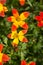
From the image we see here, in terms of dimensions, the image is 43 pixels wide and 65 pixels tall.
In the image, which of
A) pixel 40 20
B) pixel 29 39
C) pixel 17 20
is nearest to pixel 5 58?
pixel 29 39

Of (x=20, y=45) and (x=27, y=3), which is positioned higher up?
(x=27, y=3)

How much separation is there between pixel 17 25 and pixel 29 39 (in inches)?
7.3

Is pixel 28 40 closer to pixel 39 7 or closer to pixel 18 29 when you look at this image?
pixel 18 29

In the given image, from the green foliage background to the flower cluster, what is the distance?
0.04 meters

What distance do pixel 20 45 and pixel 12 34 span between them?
14 cm

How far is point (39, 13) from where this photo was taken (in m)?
2.99

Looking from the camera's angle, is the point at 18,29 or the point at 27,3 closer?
the point at 18,29

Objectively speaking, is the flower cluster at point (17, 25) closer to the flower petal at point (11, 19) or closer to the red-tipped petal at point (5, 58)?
the flower petal at point (11, 19)

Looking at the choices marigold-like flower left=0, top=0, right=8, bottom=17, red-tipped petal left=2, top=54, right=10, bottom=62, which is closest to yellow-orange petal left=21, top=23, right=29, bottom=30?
marigold-like flower left=0, top=0, right=8, bottom=17

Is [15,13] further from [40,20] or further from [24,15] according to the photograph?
[40,20]

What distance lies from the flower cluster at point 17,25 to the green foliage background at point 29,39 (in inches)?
1.6

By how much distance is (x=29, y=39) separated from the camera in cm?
283

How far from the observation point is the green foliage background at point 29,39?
106 inches

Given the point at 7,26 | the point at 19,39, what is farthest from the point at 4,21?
the point at 19,39
